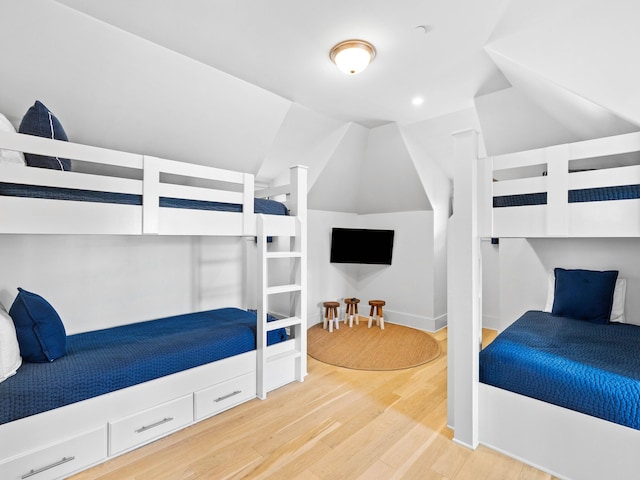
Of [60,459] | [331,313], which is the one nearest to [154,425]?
[60,459]

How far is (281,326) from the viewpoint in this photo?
278 centimetres

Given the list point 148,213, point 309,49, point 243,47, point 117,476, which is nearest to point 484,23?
point 309,49

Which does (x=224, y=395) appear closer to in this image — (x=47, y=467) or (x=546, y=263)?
(x=47, y=467)

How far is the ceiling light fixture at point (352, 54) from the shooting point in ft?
7.65

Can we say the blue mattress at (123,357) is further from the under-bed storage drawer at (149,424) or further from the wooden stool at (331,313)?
the wooden stool at (331,313)

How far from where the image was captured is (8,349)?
1806mm

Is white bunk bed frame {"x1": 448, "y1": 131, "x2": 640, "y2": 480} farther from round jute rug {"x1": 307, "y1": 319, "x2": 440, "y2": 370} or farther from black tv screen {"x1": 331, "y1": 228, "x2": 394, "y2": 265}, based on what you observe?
black tv screen {"x1": 331, "y1": 228, "x2": 394, "y2": 265}

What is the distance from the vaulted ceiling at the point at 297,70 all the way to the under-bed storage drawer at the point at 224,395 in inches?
82.8

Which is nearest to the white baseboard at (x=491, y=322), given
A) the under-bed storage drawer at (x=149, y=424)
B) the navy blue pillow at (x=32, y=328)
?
the under-bed storage drawer at (x=149, y=424)

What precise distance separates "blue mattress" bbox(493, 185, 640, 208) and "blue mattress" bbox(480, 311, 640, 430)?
907 mm

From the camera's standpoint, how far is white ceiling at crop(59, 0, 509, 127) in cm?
199

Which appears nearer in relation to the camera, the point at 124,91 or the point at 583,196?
the point at 583,196

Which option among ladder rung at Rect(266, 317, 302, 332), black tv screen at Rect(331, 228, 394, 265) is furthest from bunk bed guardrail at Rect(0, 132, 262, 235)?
black tv screen at Rect(331, 228, 394, 265)

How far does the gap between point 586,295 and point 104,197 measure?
12.5 ft
